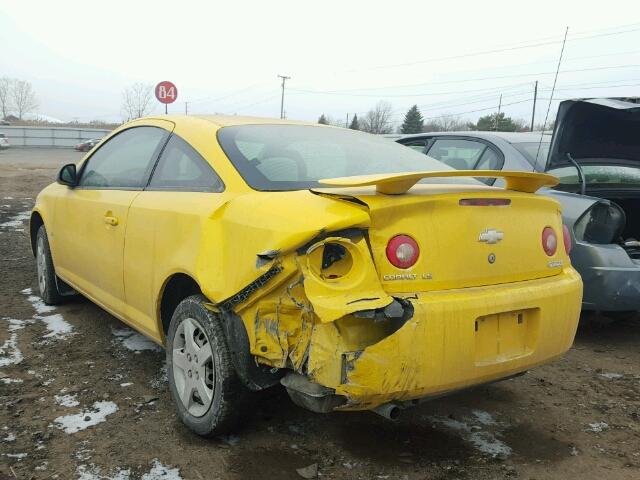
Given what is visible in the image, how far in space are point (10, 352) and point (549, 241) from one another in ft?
10.8

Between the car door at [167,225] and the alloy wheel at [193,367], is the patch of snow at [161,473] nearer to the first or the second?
the alloy wheel at [193,367]

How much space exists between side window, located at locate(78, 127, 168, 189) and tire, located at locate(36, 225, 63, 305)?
85 cm

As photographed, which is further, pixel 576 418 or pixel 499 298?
pixel 576 418

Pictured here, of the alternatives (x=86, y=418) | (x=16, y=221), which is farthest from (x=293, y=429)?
(x=16, y=221)

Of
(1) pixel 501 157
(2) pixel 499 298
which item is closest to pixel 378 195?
(2) pixel 499 298

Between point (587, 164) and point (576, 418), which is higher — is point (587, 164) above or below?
above

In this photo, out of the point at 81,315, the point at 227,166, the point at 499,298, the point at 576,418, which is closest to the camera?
the point at 499,298

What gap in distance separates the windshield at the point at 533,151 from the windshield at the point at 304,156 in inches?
64.7

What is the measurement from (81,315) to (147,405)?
1.78 metres

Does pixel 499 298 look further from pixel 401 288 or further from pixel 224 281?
pixel 224 281

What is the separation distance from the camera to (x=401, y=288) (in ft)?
7.04

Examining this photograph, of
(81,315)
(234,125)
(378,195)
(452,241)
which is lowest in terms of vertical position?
(81,315)

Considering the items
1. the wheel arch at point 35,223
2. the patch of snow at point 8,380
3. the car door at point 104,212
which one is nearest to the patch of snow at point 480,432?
the car door at point 104,212

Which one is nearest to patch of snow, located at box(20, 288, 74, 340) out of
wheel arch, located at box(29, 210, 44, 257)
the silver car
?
wheel arch, located at box(29, 210, 44, 257)
